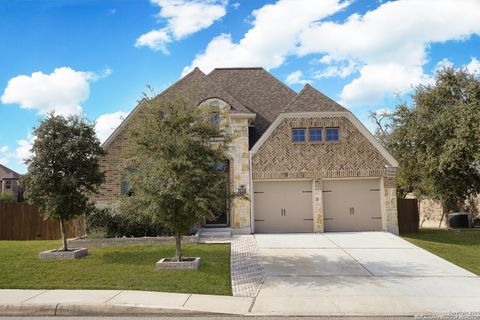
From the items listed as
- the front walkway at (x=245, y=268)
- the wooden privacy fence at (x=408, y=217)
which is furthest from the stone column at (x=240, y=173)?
the wooden privacy fence at (x=408, y=217)

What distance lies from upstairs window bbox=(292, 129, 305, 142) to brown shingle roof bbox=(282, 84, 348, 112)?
971mm

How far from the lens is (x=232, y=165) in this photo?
17.9 metres

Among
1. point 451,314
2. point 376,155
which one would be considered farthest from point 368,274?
point 376,155

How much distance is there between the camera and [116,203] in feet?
54.4

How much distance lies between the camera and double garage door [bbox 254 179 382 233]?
712 inches

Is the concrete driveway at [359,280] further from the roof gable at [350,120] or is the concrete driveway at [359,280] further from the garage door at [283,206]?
the roof gable at [350,120]

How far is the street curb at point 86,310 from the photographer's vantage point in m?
7.65

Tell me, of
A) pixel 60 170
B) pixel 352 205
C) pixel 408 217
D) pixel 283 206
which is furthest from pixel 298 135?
pixel 60 170

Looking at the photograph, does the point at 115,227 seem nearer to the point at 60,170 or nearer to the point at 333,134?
the point at 60,170

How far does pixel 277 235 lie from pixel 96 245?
735 cm

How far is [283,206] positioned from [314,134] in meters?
3.64

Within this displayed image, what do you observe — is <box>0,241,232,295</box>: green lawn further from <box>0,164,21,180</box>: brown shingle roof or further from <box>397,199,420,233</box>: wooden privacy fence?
<box>0,164,21,180</box>: brown shingle roof

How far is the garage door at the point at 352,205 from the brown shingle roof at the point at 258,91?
180 inches

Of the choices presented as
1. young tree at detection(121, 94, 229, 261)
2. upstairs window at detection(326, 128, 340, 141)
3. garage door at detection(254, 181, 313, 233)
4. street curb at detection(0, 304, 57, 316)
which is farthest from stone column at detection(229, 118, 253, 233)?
street curb at detection(0, 304, 57, 316)
